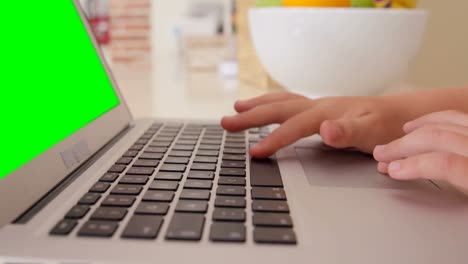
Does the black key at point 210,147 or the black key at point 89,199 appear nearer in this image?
the black key at point 89,199

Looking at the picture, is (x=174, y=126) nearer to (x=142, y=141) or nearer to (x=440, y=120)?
(x=142, y=141)

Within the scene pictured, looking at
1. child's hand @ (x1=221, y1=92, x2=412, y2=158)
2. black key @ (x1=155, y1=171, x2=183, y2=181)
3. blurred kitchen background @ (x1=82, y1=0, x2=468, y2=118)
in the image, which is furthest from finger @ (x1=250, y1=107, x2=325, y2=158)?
blurred kitchen background @ (x1=82, y1=0, x2=468, y2=118)

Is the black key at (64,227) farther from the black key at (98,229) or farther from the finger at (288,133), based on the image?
the finger at (288,133)

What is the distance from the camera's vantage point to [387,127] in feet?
1.71

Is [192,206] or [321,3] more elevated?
[321,3]

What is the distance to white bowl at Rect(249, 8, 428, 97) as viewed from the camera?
737 mm

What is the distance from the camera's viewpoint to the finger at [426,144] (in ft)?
1.26

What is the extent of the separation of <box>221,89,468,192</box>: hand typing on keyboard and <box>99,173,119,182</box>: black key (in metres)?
0.14

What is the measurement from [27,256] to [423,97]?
0.51m

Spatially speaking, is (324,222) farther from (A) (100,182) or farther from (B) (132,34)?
(B) (132,34)

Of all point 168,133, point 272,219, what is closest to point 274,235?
point 272,219

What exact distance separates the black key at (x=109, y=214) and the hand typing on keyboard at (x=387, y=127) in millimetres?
193

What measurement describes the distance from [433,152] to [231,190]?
17cm

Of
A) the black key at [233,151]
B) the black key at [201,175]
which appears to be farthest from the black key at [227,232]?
the black key at [233,151]
